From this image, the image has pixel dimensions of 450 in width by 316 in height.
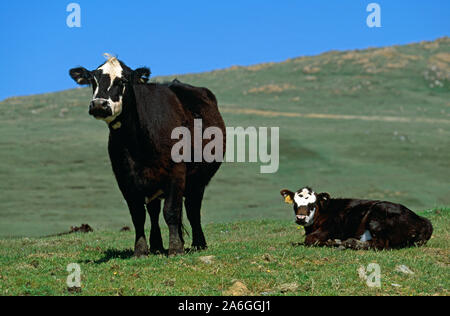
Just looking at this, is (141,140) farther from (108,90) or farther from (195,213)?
(195,213)

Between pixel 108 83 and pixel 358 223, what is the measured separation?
5.03 meters

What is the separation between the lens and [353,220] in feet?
37.8

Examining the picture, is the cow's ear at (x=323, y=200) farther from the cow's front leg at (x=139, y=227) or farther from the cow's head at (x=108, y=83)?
the cow's head at (x=108, y=83)

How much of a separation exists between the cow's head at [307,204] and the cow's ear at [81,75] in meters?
4.30

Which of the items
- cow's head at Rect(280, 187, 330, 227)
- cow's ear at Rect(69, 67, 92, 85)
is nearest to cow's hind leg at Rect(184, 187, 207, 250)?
cow's head at Rect(280, 187, 330, 227)

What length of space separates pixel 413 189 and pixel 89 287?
31646 millimetres

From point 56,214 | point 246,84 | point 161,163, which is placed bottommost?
point 56,214

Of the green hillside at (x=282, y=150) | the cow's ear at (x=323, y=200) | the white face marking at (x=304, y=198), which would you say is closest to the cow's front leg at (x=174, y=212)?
the white face marking at (x=304, y=198)

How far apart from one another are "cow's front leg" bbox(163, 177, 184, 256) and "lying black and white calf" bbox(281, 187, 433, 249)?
232 cm

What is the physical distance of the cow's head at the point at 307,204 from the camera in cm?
1159

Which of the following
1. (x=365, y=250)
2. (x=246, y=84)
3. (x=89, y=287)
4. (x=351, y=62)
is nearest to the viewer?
(x=89, y=287)

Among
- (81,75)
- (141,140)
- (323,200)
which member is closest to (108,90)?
(81,75)
